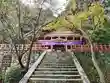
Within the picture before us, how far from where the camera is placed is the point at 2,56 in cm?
2170

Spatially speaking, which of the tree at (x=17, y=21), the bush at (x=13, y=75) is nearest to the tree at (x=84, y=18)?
the tree at (x=17, y=21)

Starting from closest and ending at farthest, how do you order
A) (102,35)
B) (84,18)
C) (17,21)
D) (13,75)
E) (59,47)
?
(13,75) → (84,18) → (17,21) → (102,35) → (59,47)

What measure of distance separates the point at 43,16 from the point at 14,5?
8.54ft

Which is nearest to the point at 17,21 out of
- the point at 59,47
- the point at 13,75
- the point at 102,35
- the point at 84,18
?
the point at 13,75

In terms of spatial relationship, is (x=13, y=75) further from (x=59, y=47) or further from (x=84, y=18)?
(x=59, y=47)

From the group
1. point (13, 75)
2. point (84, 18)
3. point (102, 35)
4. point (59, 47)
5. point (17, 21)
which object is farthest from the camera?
point (59, 47)

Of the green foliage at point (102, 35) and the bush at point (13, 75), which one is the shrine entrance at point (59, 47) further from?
the bush at point (13, 75)

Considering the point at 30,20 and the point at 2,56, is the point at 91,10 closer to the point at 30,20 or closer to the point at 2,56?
the point at 30,20

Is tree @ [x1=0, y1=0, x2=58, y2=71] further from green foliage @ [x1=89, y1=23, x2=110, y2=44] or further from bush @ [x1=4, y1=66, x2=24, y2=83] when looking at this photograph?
green foliage @ [x1=89, y1=23, x2=110, y2=44]

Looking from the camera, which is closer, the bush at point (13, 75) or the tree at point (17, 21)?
the bush at point (13, 75)

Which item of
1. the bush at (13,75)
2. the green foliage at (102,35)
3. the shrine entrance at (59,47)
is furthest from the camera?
the shrine entrance at (59,47)

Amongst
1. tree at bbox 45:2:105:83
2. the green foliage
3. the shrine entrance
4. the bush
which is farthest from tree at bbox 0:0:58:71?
the shrine entrance

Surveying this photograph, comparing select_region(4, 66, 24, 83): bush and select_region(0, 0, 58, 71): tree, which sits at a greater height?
select_region(0, 0, 58, 71): tree

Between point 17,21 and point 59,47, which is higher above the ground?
point 17,21
